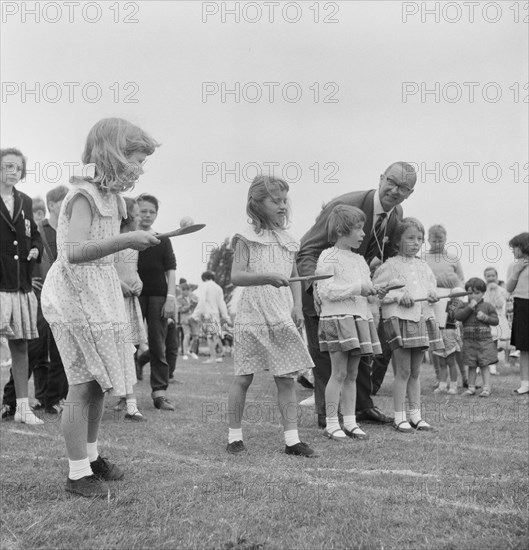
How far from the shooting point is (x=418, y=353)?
555cm

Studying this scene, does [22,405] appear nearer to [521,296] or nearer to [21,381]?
[21,381]

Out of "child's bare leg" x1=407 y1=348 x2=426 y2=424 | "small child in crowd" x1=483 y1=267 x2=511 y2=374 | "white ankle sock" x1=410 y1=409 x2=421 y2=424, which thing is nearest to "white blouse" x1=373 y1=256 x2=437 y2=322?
"child's bare leg" x1=407 y1=348 x2=426 y2=424

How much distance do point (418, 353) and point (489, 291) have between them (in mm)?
6904

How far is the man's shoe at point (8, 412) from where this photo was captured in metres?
5.68

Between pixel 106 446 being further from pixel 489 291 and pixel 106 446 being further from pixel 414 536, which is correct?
pixel 489 291

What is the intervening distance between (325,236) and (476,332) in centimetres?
353

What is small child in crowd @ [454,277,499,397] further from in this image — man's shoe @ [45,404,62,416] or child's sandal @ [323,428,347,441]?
man's shoe @ [45,404,62,416]

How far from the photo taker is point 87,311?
336 centimetres

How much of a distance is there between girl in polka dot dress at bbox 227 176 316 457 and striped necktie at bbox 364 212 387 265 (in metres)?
1.27

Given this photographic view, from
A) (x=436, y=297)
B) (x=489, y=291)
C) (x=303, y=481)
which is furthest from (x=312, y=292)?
(x=489, y=291)

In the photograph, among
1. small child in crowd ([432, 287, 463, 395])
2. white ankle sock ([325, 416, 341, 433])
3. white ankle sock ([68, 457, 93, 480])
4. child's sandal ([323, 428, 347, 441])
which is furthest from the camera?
small child in crowd ([432, 287, 463, 395])

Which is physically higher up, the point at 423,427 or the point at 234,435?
the point at 234,435

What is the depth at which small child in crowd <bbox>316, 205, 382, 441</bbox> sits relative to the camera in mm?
5008

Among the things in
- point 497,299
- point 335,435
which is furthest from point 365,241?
point 497,299
